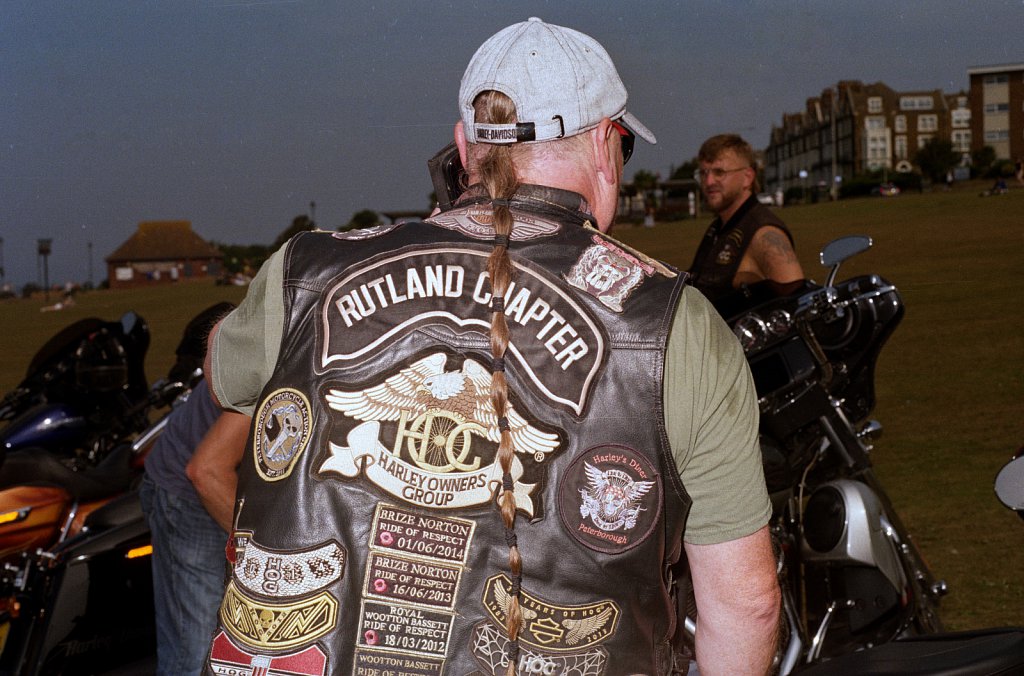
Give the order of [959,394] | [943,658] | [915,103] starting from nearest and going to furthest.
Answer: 1. [943,658]
2. [959,394]
3. [915,103]

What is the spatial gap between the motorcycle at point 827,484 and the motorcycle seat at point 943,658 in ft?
3.75

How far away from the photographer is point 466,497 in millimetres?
1437

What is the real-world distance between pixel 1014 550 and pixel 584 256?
4.51 m

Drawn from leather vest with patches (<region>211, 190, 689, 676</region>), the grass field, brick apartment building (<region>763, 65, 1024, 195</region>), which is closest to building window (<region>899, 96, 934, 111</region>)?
brick apartment building (<region>763, 65, 1024, 195</region>)

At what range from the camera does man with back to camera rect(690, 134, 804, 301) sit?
15.9 feet

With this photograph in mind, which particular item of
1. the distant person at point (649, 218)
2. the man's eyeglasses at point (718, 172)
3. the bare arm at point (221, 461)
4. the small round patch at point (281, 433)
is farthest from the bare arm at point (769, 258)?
the distant person at point (649, 218)

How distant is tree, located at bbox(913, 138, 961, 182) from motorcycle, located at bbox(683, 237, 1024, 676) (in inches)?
1942

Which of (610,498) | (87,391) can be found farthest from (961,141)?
(610,498)

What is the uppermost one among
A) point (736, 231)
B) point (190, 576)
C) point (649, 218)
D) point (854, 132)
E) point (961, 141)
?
point (854, 132)

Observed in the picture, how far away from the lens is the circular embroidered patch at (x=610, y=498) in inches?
56.1

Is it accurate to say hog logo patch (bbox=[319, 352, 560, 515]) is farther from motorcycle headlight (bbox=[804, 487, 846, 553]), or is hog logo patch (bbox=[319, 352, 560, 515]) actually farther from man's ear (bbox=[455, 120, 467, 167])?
motorcycle headlight (bbox=[804, 487, 846, 553])

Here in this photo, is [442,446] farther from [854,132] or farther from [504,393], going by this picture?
[854,132]

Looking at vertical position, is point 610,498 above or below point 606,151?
below

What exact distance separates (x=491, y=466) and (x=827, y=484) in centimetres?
215
